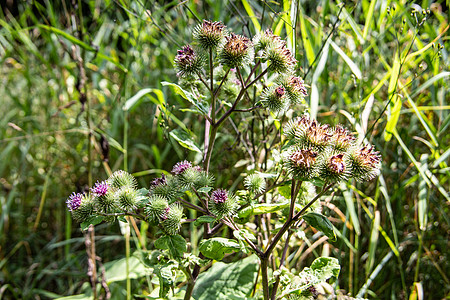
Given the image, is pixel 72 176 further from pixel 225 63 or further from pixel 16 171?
pixel 225 63

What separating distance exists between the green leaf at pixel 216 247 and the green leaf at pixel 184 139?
0.99 ft

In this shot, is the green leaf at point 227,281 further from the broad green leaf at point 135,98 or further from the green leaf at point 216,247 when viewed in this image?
the broad green leaf at point 135,98

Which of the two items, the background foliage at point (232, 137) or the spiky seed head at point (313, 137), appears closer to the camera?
the spiky seed head at point (313, 137)

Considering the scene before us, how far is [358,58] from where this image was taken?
7.72 ft

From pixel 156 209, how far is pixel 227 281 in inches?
24.8

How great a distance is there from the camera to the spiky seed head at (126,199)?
42.5 inches

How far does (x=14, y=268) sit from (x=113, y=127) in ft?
3.94

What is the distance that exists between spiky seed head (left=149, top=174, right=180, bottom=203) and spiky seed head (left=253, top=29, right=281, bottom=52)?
0.48 meters

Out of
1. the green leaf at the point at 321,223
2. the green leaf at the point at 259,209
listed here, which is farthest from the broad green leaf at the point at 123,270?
the green leaf at the point at 321,223

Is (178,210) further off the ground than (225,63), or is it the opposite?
(225,63)

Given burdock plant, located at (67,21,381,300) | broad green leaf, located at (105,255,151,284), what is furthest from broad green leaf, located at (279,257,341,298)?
broad green leaf, located at (105,255,151,284)

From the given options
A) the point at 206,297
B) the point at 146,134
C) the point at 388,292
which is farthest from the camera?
the point at 146,134

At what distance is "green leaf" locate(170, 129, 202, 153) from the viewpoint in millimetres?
1264

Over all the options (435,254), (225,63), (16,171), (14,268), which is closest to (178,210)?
(225,63)
